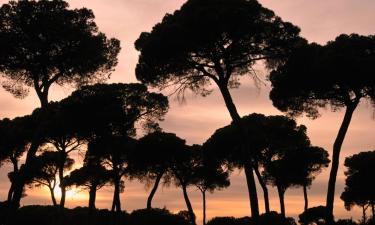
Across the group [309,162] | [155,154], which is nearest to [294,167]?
[309,162]

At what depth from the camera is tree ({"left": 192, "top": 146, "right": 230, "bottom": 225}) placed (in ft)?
149

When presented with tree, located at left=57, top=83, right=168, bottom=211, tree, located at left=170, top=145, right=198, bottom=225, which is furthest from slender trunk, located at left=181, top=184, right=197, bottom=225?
tree, located at left=57, top=83, right=168, bottom=211

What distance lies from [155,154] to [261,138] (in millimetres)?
9328

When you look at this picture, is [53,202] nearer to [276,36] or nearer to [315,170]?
[315,170]

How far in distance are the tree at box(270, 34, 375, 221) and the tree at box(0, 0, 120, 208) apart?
34.1ft

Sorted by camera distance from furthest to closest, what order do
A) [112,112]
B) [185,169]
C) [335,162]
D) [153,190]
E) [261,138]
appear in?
[185,169]
[153,190]
[261,138]
[112,112]
[335,162]

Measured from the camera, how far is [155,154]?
133 feet

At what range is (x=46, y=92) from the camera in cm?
2383

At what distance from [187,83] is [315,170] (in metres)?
26.1

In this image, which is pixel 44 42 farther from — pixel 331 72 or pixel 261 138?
pixel 261 138

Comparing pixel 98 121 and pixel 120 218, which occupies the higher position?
pixel 98 121

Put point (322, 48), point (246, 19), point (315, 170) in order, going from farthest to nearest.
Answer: point (315, 170)
point (322, 48)
point (246, 19)

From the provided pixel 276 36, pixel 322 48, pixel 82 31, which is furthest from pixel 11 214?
pixel 322 48

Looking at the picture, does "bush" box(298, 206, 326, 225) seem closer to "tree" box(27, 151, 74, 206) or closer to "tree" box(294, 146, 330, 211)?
"tree" box(294, 146, 330, 211)
